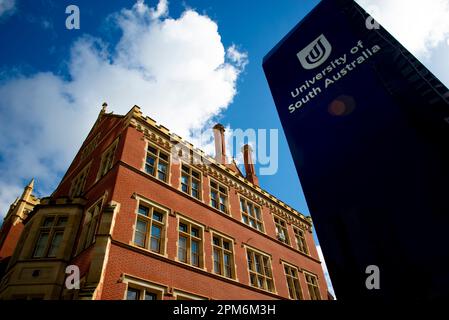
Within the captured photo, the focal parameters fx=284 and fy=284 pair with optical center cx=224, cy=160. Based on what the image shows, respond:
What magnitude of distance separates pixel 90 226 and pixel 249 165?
1607 centimetres

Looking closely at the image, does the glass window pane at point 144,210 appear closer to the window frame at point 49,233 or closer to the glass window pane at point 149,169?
the glass window pane at point 149,169

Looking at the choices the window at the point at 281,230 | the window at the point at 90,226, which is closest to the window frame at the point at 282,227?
the window at the point at 281,230

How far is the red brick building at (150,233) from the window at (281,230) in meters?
0.18

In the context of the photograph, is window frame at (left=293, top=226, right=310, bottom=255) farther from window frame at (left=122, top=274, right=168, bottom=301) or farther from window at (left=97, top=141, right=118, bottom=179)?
window at (left=97, top=141, right=118, bottom=179)

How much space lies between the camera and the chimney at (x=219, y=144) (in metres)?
24.0

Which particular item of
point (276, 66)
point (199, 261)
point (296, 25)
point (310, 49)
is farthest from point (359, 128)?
point (199, 261)

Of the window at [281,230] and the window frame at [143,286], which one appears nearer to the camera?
the window frame at [143,286]

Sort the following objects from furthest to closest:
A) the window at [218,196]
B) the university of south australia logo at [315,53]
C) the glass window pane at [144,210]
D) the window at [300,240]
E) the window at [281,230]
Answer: the window at [300,240]
the window at [281,230]
the window at [218,196]
the glass window pane at [144,210]
the university of south australia logo at [315,53]

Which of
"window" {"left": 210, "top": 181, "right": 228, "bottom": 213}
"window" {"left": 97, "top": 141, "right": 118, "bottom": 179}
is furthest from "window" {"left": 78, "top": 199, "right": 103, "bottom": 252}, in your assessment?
"window" {"left": 210, "top": 181, "right": 228, "bottom": 213}

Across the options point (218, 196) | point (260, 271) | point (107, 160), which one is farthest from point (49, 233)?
point (260, 271)

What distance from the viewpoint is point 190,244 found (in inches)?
561

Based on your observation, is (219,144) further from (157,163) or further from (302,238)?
(302,238)

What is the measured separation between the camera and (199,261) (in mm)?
14266

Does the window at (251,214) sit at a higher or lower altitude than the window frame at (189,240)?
higher
